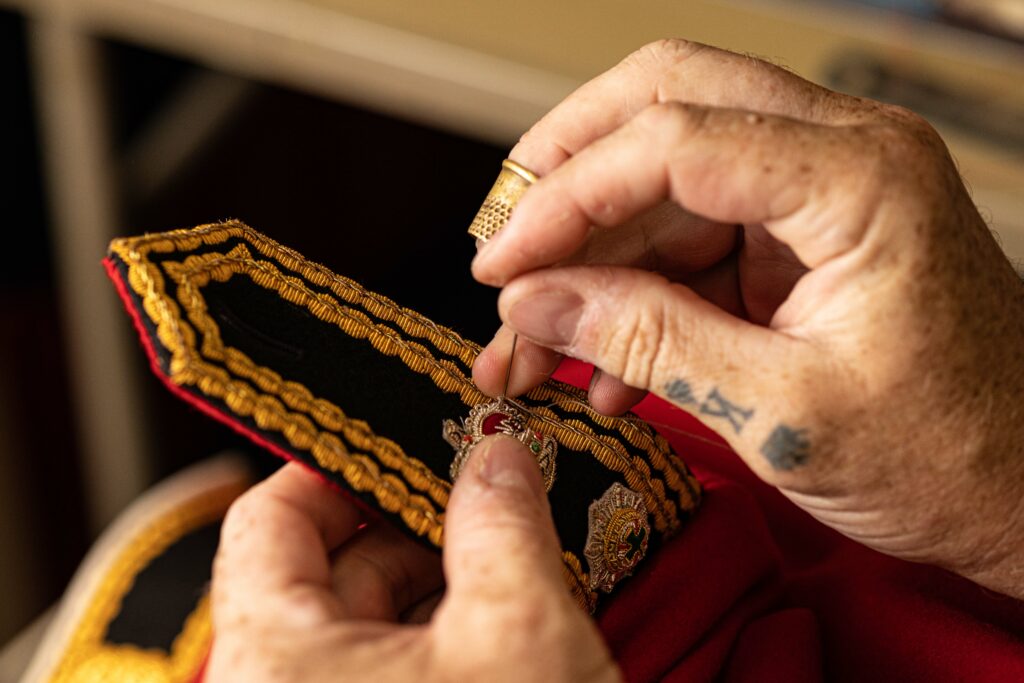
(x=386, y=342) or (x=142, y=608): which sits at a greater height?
(x=386, y=342)

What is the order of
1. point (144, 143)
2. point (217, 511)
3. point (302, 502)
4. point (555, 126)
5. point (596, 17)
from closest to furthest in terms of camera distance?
point (302, 502), point (555, 126), point (217, 511), point (596, 17), point (144, 143)

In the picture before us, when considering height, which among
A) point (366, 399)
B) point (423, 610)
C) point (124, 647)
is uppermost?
point (366, 399)

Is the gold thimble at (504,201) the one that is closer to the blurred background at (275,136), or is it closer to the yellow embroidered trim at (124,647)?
the yellow embroidered trim at (124,647)

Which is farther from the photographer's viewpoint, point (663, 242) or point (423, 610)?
point (663, 242)

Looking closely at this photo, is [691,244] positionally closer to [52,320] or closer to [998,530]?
[998,530]

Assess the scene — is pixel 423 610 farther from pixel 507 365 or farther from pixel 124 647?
pixel 124 647

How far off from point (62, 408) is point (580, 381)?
1.25 metres

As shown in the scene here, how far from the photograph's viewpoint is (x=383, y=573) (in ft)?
1.62

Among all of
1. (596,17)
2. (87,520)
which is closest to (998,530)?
(596,17)

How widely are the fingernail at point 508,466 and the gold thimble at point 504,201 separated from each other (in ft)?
0.39

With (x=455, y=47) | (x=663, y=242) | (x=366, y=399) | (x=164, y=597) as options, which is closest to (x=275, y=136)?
(x=455, y=47)

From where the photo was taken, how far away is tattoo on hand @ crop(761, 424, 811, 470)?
18.9 inches

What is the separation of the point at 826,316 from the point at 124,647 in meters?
0.54

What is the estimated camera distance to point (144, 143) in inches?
63.6
